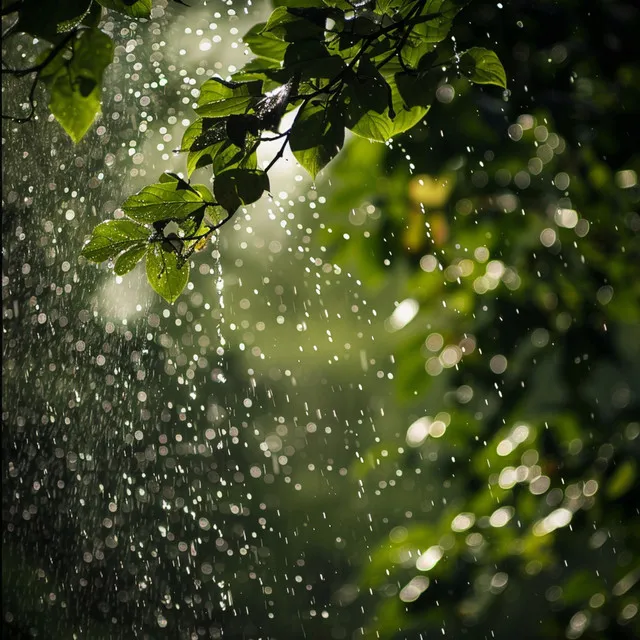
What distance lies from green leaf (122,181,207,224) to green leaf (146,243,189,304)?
20 millimetres

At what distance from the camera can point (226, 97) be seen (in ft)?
1.18

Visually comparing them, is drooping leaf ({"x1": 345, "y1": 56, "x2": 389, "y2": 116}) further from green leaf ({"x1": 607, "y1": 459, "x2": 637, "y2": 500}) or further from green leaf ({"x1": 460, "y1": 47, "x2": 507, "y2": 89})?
green leaf ({"x1": 607, "y1": 459, "x2": 637, "y2": 500})

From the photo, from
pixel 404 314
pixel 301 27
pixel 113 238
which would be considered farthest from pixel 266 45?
pixel 404 314

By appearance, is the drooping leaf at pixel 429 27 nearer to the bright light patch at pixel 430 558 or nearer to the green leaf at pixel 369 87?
the green leaf at pixel 369 87

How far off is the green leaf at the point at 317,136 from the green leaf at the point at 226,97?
0.09 ft

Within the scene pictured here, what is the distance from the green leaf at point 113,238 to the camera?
365 mm

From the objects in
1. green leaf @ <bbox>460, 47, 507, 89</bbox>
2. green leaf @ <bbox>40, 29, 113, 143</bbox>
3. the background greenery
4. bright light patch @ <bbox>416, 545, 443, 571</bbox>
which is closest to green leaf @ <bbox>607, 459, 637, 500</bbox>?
the background greenery

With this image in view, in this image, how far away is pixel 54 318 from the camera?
3.48ft

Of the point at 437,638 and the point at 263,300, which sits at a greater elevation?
the point at 263,300

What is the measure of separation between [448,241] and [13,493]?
829 millimetres

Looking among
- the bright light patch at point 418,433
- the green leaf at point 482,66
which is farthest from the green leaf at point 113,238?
the bright light patch at point 418,433

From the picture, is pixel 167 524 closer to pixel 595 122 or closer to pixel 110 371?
pixel 110 371

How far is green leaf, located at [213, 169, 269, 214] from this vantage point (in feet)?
1.14

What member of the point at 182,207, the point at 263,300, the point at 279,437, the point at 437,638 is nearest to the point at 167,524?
the point at 182,207
